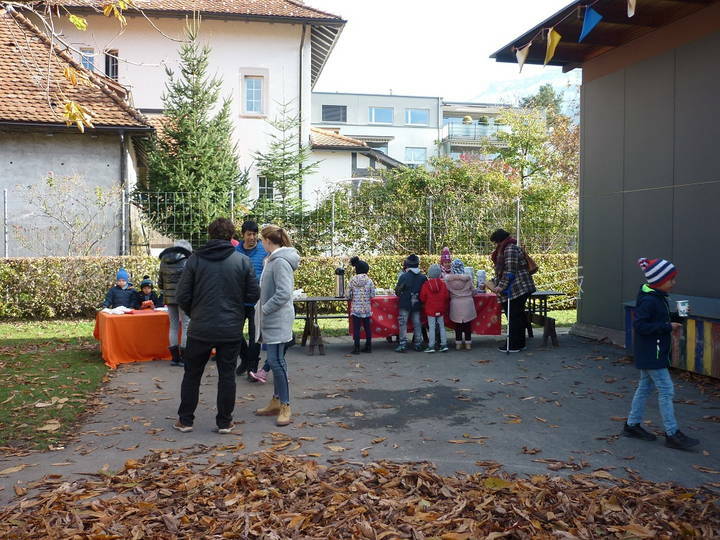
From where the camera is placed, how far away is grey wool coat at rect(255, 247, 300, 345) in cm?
680

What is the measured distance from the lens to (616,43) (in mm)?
11812

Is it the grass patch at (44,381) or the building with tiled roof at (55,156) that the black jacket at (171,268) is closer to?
the grass patch at (44,381)

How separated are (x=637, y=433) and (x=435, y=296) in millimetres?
5326

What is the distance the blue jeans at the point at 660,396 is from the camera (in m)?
6.10

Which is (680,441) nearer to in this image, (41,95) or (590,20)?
(590,20)

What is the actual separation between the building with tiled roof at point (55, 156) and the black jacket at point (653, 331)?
13515 mm

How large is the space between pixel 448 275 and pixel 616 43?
16.5 feet

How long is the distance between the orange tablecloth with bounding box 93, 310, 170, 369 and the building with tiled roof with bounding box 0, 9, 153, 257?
22.2ft

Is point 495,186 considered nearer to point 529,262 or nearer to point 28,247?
point 529,262

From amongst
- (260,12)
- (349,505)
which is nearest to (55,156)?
(260,12)

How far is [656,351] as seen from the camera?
20.2ft

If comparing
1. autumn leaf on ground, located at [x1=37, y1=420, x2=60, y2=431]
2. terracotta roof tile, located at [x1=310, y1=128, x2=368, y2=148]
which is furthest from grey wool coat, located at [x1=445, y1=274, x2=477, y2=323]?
terracotta roof tile, located at [x1=310, y1=128, x2=368, y2=148]

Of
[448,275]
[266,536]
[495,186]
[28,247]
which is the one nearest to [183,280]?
[266,536]

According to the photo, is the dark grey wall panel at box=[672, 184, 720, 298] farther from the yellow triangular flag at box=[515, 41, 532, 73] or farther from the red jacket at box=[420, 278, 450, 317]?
the red jacket at box=[420, 278, 450, 317]
